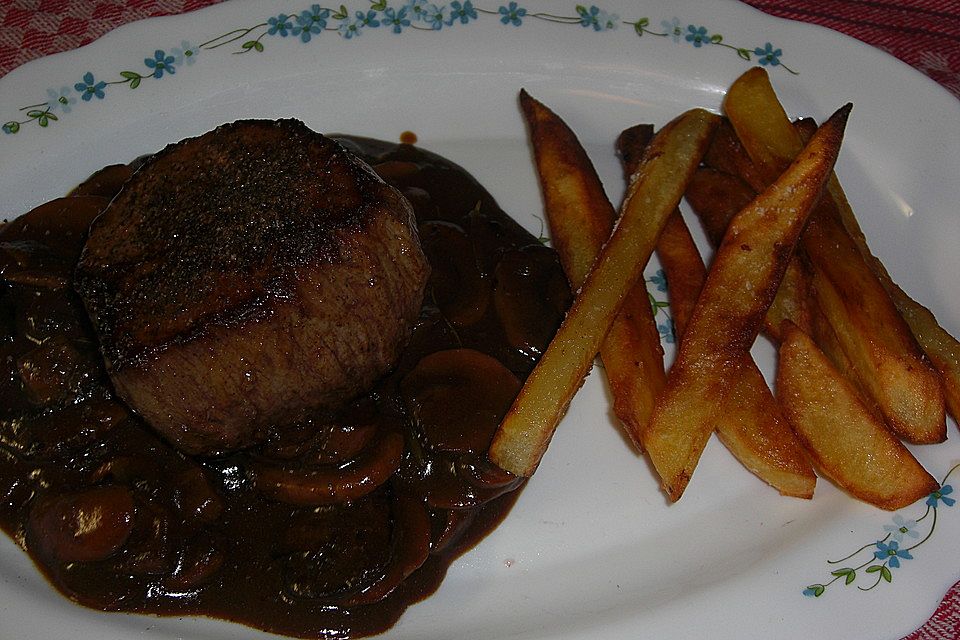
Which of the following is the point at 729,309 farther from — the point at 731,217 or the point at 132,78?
the point at 132,78

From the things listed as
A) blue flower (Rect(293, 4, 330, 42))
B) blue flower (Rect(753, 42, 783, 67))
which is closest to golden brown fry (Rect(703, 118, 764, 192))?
blue flower (Rect(753, 42, 783, 67))

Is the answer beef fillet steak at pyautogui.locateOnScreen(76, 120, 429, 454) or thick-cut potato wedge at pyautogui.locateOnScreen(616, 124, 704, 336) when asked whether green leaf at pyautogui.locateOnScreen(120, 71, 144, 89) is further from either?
thick-cut potato wedge at pyautogui.locateOnScreen(616, 124, 704, 336)

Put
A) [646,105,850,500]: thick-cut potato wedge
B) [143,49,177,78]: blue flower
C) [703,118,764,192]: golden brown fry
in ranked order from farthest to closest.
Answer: [143,49,177,78]: blue flower < [703,118,764,192]: golden brown fry < [646,105,850,500]: thick-cut potato wedge

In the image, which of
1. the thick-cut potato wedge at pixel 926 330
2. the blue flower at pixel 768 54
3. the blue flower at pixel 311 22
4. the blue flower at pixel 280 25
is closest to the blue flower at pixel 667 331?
the thick-cut potato wedge at pixel 926 330

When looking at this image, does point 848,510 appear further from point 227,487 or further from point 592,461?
point 227,487

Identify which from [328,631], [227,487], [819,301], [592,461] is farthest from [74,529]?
[819,301]

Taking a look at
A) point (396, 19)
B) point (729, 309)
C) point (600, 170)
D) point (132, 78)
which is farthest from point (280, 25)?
point (729, 309)
